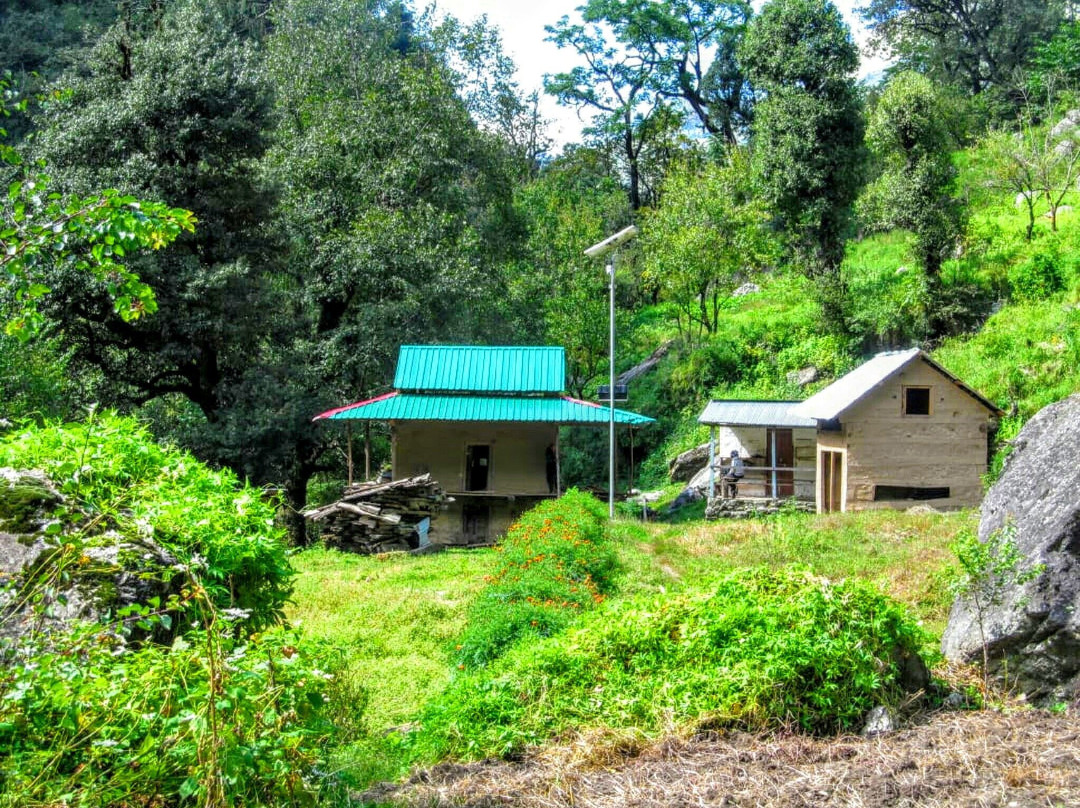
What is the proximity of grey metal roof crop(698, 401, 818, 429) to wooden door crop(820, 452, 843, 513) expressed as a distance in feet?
4.76

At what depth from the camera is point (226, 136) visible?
78.7 ft

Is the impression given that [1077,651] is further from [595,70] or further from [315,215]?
[595,70]

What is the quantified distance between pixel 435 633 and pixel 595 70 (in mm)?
43369

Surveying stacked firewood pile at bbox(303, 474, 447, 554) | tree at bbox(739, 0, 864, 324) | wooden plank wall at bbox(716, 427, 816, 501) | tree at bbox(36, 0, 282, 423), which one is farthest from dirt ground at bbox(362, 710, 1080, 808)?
tree at bbox(739, 0, 864, 324)

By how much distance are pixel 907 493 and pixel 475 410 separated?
446 inches

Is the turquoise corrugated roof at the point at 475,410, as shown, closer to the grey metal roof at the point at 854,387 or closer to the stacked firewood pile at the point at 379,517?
the stacked firewood pile at the point at 379,517

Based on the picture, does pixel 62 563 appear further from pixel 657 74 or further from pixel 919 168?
pixel 657 74

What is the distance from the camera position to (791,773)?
5105mm

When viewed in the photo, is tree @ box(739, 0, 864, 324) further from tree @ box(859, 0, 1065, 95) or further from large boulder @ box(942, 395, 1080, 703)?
large boulder @ box(942, 395, 1080, 703)

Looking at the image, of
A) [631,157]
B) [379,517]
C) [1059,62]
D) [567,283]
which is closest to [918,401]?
[379,517]

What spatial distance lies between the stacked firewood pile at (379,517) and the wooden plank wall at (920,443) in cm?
1032

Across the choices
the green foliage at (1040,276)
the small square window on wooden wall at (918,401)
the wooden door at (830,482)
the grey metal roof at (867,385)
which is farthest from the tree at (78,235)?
the green foliage at (1040,276)

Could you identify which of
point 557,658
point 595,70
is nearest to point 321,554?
point 557,658

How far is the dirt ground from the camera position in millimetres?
4707
